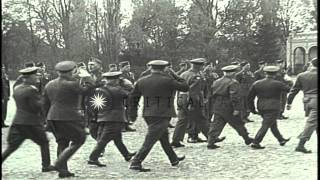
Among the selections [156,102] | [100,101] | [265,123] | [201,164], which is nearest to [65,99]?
[100,101]

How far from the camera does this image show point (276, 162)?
863 cm

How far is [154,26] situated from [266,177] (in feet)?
139

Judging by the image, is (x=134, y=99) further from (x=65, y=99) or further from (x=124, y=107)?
(x=65, y=99)

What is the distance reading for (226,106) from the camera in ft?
33.5

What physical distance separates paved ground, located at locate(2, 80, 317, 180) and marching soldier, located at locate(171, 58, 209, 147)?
13.8 inches

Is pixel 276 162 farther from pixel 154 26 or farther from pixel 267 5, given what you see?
pixel 267 5

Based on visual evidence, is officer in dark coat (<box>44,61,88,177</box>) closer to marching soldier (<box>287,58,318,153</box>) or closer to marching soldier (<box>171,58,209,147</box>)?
marching soldier (<box>171,58,209,147</box>)

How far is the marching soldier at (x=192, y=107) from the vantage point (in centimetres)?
1071

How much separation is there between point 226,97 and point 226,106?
0.17 meters

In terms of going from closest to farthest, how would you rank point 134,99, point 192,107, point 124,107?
point 134,99 < point 124,107 < point 192,107

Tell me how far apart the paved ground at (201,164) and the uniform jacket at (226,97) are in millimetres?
729

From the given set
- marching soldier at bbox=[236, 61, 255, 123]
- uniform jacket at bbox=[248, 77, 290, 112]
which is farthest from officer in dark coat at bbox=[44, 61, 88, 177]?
marching soldier at bbox=[236, 61, 255, 123]

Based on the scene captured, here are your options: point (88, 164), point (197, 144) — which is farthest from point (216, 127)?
point (88, 164)

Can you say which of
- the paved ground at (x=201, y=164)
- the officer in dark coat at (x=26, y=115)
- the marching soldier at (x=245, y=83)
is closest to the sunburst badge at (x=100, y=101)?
the paved ground at (x=201, y=164)
